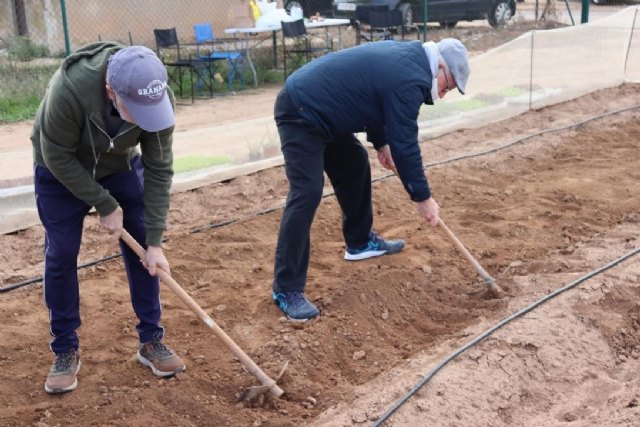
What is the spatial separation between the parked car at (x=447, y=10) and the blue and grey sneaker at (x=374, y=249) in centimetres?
1159

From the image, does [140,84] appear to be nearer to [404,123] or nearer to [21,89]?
[404,123]

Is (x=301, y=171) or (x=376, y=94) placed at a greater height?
(x=376, y=94)

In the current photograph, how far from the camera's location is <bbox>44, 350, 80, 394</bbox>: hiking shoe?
143 inches

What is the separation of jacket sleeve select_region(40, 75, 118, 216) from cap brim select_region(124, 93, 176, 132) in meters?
0.23

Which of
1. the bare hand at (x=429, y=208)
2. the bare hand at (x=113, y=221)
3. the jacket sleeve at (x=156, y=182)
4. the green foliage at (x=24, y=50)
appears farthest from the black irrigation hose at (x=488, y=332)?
the green foliage at (x=24, y=50)

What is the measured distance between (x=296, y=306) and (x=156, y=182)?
4.19 ft

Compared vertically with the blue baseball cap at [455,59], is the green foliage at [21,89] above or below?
below

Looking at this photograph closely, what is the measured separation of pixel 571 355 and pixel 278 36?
12.5 metres

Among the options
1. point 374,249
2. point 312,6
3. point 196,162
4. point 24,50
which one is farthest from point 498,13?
point 374,249

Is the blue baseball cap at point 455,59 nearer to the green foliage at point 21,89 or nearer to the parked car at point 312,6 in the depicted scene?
the green foliage at point 21,89

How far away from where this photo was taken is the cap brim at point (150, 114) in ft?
9.70

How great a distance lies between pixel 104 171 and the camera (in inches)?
131

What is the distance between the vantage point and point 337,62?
4094mm

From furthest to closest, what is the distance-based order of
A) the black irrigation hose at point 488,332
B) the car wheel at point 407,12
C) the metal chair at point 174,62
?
1. the car wheel at point 407,12
2. the metal chair at point 174,62
3. the black irrigation hose at point 488,332
